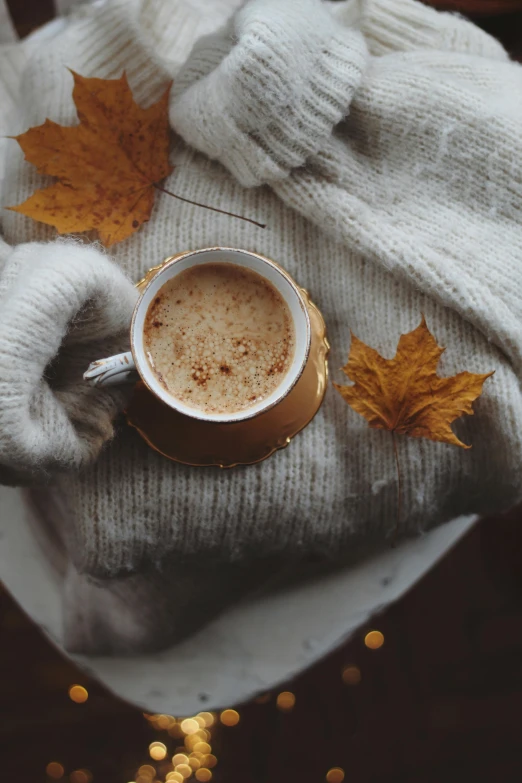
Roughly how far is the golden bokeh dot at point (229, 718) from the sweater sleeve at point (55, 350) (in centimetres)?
61

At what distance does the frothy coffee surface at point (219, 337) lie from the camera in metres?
0.60

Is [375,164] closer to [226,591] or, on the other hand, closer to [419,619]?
[226,591]

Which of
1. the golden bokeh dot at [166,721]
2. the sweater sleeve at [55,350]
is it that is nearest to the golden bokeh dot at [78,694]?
the golden bokeh dot at [166,721]

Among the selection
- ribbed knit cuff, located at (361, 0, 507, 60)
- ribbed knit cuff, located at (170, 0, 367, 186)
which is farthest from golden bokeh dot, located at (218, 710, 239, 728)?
ribbed knit cuff, located at (361, 0, 507, 60)

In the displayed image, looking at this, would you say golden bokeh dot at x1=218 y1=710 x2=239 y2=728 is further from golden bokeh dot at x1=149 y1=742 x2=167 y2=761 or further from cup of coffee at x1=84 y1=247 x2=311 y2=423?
cup of coffee at x1=84 y1=247 x2=311 y2=423

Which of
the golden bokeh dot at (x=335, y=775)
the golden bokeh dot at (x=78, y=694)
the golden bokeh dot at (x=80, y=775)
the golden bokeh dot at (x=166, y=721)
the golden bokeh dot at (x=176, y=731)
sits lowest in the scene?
the golden bokeh dot at (x=335, y=775)

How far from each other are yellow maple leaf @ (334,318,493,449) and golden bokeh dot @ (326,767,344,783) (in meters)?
0.63

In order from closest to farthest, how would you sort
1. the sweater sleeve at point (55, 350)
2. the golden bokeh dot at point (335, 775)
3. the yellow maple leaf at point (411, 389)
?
the sweater sleeve at point (55, 350) → the yellow maple leaf at point (411, 389) → the golden bokeh dot at point (335, 775)

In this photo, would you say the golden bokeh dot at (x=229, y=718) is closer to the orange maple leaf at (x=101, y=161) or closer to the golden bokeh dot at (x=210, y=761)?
the golden bokeh dot at (x=210, y=761)

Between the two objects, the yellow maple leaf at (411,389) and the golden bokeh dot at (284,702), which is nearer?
the yellow maple leaf at (411,389)

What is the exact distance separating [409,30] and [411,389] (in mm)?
395

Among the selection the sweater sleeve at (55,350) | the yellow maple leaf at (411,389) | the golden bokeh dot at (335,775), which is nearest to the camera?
the sweater sleeve at (55,350)

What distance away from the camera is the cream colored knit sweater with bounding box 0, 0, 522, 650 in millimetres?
608

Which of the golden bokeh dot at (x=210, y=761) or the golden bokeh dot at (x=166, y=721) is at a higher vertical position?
the golden bokeh dot at (x=166, y=721)
